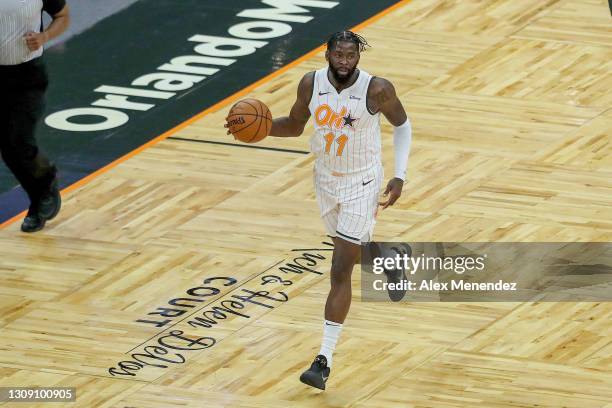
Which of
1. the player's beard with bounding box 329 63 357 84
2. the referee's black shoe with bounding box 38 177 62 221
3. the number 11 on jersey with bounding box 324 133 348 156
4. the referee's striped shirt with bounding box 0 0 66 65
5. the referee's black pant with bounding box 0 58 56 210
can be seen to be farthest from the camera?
the referee's black shoe with bounding box 38 177 62 221

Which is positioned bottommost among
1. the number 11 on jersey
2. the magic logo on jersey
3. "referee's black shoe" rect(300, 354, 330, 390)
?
"referee's black shoe" rect(300, 354, 330, 390)

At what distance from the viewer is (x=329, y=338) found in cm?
1060

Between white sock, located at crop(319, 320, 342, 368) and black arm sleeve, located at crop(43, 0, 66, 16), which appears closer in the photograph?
white sock, located at crop(319, 320, 342, 368)

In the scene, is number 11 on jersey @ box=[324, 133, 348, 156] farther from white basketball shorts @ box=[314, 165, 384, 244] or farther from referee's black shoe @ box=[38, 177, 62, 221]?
referee's black shoe @ box=[38, 177, 62, 221]

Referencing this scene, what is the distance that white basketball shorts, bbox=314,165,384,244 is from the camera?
10.6 meters

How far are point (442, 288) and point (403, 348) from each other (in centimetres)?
98

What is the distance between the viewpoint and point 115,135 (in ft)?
49.6

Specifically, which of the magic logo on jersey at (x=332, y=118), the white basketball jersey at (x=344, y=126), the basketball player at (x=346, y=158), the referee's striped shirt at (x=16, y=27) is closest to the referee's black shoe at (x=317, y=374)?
the basketball player at (x=346, y=158)

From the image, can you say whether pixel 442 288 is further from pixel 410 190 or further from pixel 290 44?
pixel 290 44

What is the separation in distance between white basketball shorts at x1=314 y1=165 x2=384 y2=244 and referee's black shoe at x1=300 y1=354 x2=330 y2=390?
2.44 ft

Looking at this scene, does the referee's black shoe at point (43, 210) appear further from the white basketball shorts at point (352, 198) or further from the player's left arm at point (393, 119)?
the player's left arm at point (393, 119)

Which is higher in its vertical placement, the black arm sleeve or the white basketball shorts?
the black arm sleeve

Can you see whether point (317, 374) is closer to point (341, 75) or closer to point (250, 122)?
point (250, 122)

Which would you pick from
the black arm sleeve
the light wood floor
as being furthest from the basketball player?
the black arm sleeve
